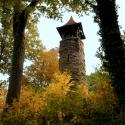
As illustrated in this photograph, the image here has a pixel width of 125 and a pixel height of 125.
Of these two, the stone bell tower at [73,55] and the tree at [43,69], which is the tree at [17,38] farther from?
the tree at [43,69]

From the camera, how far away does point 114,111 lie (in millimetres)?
12039

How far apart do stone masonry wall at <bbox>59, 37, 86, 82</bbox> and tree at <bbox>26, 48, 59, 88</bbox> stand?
24.3 feet

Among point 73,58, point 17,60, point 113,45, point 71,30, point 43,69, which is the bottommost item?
point 113,45

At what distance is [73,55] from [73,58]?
309mm

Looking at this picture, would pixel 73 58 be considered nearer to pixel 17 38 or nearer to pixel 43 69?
pixel 43 69

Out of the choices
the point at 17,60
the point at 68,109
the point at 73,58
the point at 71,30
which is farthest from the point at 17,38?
the point at 71,30

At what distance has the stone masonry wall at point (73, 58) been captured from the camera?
2856cm

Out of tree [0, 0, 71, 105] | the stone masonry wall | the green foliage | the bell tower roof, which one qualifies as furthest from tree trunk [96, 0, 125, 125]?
the bell tower roof

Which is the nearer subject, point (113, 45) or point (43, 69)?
point (113, 45)

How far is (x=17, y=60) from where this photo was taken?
56.3ft

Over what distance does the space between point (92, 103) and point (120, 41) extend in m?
2.71

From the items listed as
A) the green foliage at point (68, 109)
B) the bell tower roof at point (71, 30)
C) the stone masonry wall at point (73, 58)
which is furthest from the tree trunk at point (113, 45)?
the bell tower roof at point (71, 30)

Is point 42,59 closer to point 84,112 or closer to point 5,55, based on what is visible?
point 5,55

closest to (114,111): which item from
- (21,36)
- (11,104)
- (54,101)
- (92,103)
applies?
(92,103)
